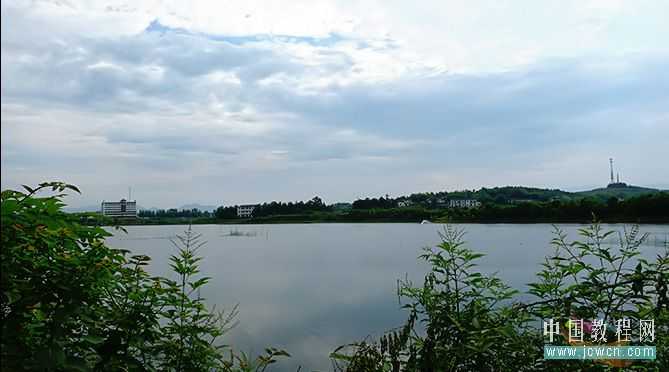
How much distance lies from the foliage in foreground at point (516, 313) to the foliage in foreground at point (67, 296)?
88 centimetres

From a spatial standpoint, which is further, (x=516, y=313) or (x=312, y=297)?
(x=312, y=297)

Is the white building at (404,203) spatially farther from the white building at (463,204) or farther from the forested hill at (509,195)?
the white building at (463,204)

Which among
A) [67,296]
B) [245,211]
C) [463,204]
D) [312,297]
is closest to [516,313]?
[67,296]

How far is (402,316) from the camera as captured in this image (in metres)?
9.51

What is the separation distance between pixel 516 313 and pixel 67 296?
5.77ft

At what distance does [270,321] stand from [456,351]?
9399mm

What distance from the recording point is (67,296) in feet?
4.61

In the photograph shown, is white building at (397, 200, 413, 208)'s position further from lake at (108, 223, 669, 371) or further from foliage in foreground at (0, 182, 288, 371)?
foliage in foreground at (0, 182, 288, 371)

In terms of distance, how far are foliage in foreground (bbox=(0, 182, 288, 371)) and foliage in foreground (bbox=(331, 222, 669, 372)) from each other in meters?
0.88

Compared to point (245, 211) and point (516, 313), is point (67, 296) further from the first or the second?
point (245, 211)

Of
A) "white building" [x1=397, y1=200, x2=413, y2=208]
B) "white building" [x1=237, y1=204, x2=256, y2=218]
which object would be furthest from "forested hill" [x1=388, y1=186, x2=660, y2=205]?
"white building" [x1=237, y1=204, x2=256, y2=218]

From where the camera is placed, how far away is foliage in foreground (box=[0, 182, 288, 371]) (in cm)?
134

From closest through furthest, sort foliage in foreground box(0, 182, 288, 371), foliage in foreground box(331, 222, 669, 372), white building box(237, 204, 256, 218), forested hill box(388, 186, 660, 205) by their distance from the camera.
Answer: foliage in foreground box(0, 182, 288, 371) < foliage in foreground box(331, 222, 669, 372) < forested hill box(388, 186, 660, 205) < white building box(237, 204, 256, 218)

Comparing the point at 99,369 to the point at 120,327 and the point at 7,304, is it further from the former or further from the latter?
the point at 7,304
